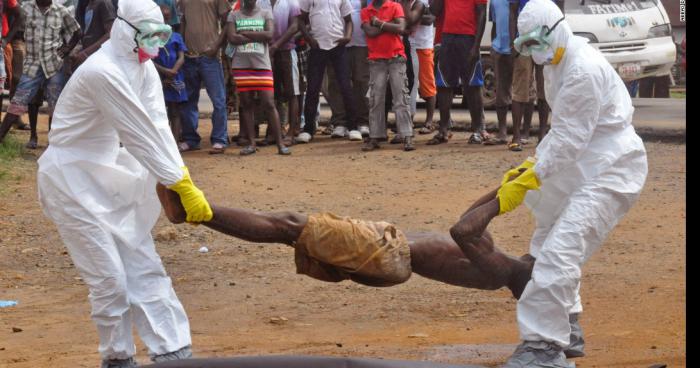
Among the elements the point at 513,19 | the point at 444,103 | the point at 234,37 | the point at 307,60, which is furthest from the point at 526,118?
the point at 234,37

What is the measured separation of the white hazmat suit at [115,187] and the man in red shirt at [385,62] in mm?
6372

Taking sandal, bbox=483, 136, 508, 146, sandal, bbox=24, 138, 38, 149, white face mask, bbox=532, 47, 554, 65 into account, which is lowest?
sandal, bbox=483, 136, 508, 146

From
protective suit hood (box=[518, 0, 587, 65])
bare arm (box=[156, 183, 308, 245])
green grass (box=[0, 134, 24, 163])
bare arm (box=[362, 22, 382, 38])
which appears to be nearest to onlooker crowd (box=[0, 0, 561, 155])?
bare arm (box=[362, 22, 382, 38])

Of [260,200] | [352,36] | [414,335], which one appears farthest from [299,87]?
[414,335]

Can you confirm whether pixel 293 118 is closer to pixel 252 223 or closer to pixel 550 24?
pixel 550 24

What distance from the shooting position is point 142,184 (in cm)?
694

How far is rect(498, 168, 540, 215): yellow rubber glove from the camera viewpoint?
672 cm

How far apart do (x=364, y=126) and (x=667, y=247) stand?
558cm

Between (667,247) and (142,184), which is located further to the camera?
(667,247)

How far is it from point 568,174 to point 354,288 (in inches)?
97.5

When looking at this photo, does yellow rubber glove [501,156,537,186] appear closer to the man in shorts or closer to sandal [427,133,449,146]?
the man in shorts

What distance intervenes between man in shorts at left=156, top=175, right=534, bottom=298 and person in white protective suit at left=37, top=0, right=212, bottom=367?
0.22 meters

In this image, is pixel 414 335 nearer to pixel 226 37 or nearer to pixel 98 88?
pixel 98 88

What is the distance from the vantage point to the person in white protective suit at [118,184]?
6.60m
